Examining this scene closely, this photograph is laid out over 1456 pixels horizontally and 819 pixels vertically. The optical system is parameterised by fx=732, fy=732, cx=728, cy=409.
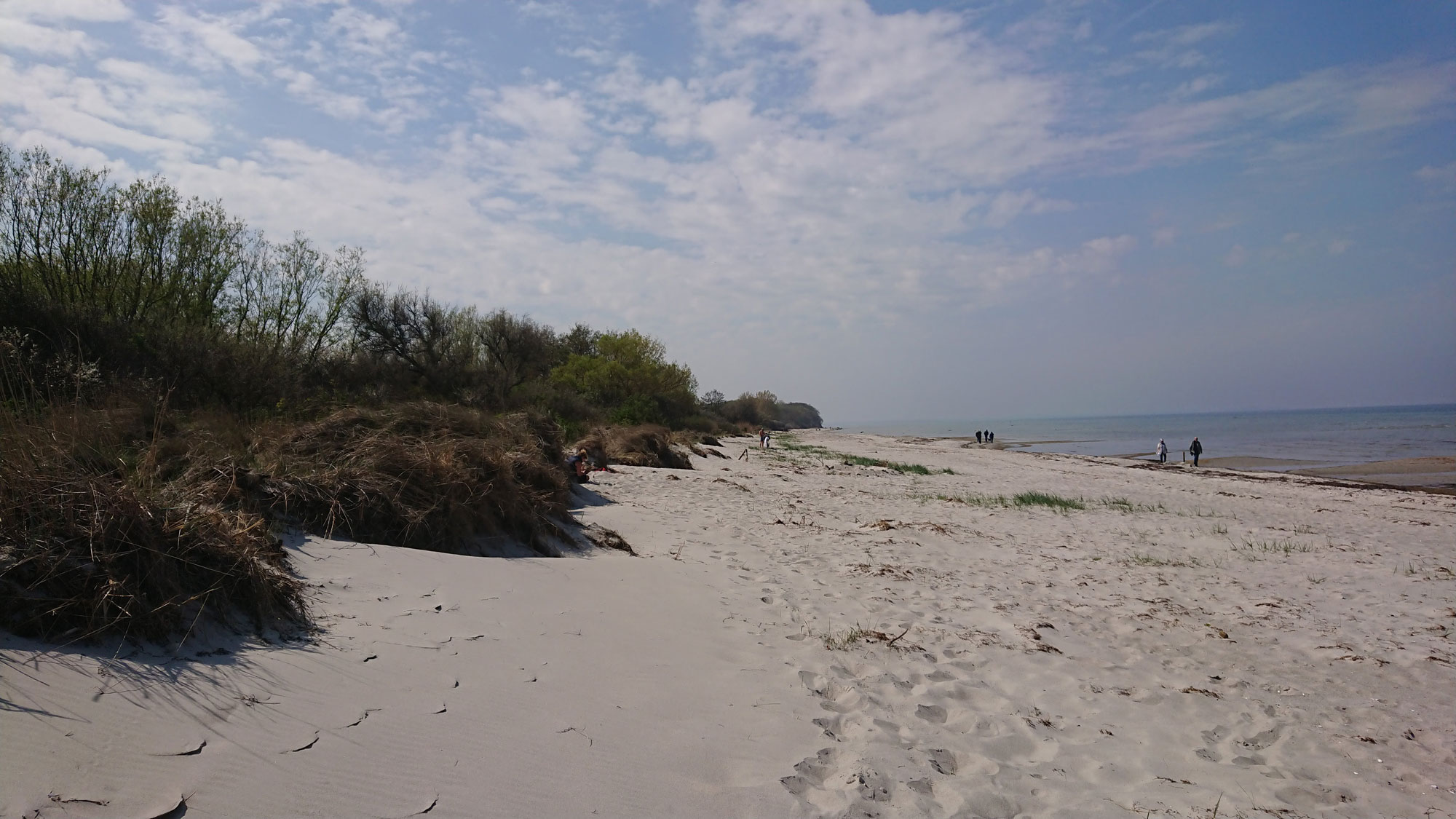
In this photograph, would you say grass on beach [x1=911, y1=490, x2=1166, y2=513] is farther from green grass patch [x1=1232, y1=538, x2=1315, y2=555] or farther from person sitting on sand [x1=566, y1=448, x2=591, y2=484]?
person sitting on sand [x1=566, y1=448, x2=591, y2=484]

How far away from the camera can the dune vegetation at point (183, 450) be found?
2.93 meters

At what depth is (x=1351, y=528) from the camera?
41.9 ft

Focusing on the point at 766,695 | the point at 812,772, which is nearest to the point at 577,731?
the point at 812,772

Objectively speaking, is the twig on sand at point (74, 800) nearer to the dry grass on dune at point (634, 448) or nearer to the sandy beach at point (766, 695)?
the sandy beach at point (766, 695)

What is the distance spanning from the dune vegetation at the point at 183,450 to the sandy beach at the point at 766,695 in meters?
0.32

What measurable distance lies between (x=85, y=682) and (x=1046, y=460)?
35.3 m

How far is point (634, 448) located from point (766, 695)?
49.2ft

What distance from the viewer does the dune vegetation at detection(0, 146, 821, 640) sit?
9.62 feet

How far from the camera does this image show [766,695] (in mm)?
3959

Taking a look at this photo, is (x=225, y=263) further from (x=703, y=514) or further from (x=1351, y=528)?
(x=1351, y=528)

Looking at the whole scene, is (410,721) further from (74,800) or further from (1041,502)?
(1041,502)

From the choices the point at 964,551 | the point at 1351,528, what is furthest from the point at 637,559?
the point at 1351,528

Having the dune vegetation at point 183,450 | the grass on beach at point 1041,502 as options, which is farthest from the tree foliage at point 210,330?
the grass on beach at point 1041,502

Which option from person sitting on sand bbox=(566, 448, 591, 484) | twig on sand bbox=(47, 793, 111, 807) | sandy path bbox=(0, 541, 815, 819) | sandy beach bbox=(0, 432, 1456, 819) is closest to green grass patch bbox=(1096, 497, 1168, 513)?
sandy beach bbox=(0, 432, 1456, 819)
